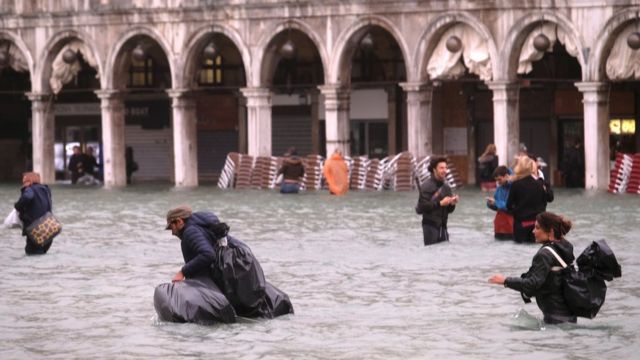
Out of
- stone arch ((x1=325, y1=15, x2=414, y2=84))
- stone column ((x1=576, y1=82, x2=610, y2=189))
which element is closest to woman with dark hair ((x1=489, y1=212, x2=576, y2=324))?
stone column ((x1=576, y1=82, x2=610, y2=189))

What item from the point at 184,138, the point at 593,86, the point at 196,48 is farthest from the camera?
the point at 184,138

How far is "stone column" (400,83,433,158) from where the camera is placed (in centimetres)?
4166

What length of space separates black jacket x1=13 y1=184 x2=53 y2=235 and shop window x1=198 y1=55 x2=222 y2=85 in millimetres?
25281

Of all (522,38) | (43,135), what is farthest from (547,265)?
(43,135)

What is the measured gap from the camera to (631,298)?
17562mm

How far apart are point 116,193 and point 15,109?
1148cm

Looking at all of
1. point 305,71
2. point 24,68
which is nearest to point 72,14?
point 24,68

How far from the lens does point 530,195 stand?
2141cm

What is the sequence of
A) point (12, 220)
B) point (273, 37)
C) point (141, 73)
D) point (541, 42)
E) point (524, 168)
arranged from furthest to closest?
point (141, 73) < point (273, 37) < point (541, 42) < point (12, 220) < point (524, 168)

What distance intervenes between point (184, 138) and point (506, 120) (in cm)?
883

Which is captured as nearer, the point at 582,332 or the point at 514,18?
the point at 582,332

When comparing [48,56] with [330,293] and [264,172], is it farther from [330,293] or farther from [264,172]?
[330,293]

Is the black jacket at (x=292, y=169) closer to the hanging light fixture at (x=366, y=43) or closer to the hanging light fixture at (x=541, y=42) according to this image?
the hanging light fixture at (x=366, y=43)

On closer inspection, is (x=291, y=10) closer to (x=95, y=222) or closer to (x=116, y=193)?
(x=116, y=193)
